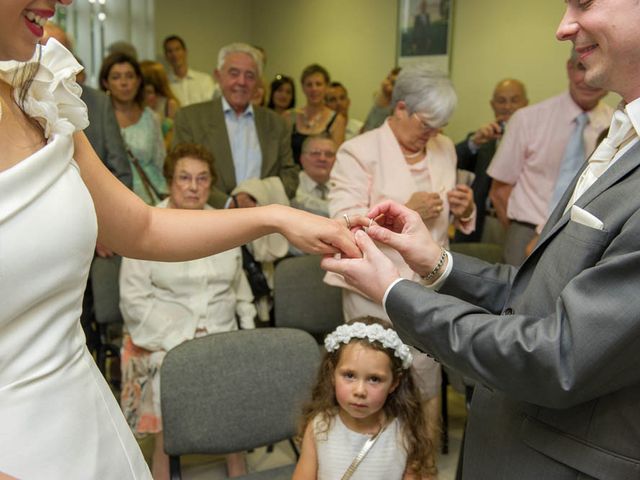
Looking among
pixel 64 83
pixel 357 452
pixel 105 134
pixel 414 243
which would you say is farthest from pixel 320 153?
pixel 64 83

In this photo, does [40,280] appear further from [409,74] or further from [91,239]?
[409,74]

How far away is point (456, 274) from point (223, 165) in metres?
2.61

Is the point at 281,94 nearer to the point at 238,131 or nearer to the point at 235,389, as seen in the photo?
the point at 238,131

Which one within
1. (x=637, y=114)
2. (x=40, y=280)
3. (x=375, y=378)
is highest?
(x=637, y=114)

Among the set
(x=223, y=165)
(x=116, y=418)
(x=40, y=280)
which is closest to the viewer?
(x=40, y=280)

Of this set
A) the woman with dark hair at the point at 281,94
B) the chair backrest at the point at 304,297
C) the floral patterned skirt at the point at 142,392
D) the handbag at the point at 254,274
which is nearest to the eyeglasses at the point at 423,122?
the chair backrest at the point at 304,297

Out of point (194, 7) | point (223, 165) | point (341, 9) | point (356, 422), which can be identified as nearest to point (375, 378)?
point (356, 422)

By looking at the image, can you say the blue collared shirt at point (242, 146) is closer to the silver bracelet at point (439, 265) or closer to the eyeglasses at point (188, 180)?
the eyeglasses at point (188, 180)

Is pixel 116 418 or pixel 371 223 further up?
pixel 371 223

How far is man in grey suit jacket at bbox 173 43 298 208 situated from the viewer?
406 centimetres

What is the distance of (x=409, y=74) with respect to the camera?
309 cm

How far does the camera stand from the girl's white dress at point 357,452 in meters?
2.18

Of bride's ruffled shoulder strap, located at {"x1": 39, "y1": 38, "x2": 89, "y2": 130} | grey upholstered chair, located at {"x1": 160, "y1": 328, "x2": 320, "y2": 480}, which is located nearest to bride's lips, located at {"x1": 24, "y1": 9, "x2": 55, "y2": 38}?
bride's ruffled shoulder strap, located at {"x1": 39, "y1": 38, "x2": 89, "y2": 130}

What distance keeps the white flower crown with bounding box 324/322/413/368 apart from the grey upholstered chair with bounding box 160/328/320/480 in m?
0.23
